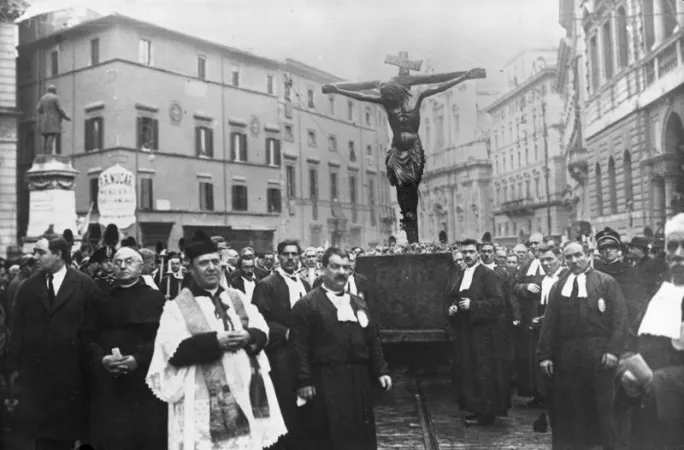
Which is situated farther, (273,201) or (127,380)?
(273,201)

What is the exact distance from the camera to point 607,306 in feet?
17.9

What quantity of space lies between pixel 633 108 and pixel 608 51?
2402mm

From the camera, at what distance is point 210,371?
162 inches

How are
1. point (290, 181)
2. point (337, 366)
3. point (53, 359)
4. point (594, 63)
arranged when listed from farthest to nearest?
point (594, 63) < point (290, 181) < point (53, 359) < point (337, 366)

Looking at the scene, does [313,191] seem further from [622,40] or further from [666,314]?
[666,314]

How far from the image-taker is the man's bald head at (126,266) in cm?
482

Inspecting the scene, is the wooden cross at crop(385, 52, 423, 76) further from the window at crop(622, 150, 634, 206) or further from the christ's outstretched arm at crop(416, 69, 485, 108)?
the window at crop(622, 150, 634, 206)

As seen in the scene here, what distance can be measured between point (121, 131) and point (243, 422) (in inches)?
594

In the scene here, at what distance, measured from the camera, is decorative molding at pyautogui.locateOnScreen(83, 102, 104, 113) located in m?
17.8

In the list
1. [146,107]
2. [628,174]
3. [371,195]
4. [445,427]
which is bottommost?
[445,427]

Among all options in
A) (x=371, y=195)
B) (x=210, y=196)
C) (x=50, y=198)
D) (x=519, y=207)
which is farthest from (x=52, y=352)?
(x=519, y=207)

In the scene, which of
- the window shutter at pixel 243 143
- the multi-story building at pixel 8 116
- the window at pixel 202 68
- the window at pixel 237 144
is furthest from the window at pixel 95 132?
the window shutter at pixel 243 143

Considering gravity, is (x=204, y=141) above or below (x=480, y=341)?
above

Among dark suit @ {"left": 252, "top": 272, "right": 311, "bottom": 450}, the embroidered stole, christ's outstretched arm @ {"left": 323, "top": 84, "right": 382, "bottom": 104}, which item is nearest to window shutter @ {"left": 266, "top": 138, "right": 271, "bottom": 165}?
christ's outstretched arm @ {"left": 323, "top": 84, "right": 382, "bottom": 104}
